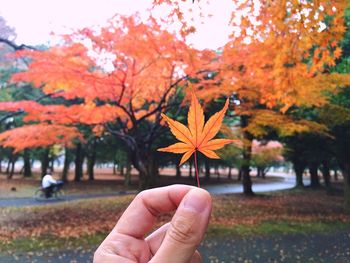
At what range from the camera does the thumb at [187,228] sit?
1021mm

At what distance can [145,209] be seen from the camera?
47.4 inches

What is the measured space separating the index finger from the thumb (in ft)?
0.44

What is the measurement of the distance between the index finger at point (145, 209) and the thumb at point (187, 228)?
0.13m

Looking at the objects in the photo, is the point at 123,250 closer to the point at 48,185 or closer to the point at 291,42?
the point at 291,42

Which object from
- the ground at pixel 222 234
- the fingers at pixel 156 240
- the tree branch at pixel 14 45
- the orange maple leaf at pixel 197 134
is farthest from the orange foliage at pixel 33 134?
the orange maple leaf at pixel 197 134

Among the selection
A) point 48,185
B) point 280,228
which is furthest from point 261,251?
point 48,185

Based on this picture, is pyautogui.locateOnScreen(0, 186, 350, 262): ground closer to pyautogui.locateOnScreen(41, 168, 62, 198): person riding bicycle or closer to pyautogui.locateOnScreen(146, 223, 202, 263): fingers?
pyautogui.locateOnScreen(41, 168, 62, 198): person riding bicycle

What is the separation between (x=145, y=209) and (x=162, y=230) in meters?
0.12

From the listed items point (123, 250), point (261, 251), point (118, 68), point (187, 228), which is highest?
point (118, 68)

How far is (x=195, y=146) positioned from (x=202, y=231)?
1.03 ft

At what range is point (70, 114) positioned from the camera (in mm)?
10922

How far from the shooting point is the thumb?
1021 millimetres

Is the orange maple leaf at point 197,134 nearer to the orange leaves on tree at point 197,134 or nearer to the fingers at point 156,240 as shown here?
the orange leaves on tree at point 197,134

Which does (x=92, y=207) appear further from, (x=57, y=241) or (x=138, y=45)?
(x=138, y=45)
